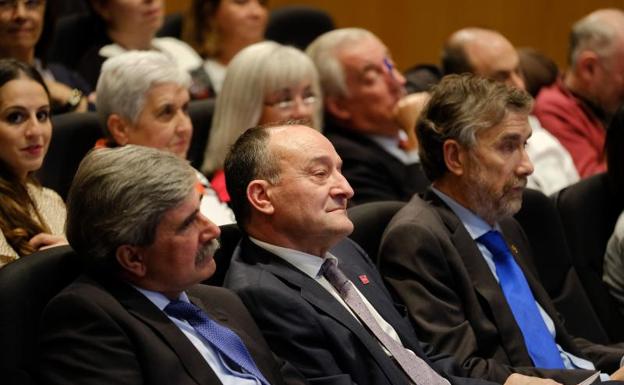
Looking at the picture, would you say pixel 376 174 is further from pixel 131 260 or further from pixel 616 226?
pixel 131 260

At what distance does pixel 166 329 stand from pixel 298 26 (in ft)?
9.44

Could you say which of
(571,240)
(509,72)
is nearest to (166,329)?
(571,240)

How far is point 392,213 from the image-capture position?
2.70 meters

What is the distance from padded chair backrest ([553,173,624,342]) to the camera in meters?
3.07

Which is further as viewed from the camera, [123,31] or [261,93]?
[123,31]

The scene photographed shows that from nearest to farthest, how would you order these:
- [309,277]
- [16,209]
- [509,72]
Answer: [309,277] < [16,209] < [509,72]

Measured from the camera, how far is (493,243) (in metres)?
2.70

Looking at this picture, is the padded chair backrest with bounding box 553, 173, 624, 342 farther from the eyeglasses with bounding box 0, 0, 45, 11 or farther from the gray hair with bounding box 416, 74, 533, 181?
the eyeglasses with bounding box 0, 0, 45, 11

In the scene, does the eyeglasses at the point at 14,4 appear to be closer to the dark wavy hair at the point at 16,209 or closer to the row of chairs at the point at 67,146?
the row of chairs at the point at 67,146

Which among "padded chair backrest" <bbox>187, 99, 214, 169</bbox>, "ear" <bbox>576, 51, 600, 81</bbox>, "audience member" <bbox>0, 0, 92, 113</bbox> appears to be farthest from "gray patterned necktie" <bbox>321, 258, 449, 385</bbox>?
"ear" <bbox>576, 51, 600, 81</bbox>

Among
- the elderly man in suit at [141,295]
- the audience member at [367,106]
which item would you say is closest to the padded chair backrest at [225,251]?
the elderly man in suit at [141,295]

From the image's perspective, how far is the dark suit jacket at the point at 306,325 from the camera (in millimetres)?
2139

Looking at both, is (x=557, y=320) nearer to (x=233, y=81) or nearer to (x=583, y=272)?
(x=583, y=272)

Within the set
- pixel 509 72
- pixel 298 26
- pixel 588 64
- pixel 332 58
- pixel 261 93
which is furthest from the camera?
pixel 298 26
